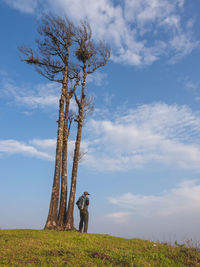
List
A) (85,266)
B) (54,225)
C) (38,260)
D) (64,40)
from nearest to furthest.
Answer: (85,266) → (38,260) → (54,225) → (64,40)

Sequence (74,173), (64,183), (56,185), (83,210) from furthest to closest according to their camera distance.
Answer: (64,183) < (74,173) < (56,185) < (83,210)

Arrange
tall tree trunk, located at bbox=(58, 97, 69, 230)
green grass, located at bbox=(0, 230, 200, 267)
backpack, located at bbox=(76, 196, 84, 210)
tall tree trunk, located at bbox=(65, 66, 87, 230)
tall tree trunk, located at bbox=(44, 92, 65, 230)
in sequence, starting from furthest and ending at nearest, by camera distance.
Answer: tall tree trunk, located at bbox=(58, 97, 69, 230), tall tree trunk, located at bbox=(65, 66, 87, 230), backpack, located at bbox=(76, 196, 84, 210), tall tree trunk, located at bbox=(44, 92, 65, 230), green grass, located at bbox=(0, 230, 200, 267)

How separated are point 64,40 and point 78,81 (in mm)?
3514

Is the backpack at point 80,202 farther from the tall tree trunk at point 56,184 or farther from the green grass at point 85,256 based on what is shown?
the green grass at point 85,256

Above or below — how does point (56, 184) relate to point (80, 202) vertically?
above

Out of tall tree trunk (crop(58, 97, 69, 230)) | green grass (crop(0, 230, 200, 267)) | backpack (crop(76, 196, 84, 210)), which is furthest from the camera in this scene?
tall tree trunk (crop(58, 97, 69, 230))

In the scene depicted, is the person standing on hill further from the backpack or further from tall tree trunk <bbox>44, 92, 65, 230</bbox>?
tall tree trunk <bbox>44, 92, 65, 230</bbox>

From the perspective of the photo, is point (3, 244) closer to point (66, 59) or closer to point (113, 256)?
point (113, 256)

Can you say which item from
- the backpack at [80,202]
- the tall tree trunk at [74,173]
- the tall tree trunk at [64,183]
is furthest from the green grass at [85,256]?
the tall tree trunk at [64,183]

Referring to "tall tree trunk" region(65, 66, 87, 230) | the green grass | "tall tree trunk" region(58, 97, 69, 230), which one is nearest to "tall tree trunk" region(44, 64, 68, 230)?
"tall tree trunk" region(58, 97, 69, 230)

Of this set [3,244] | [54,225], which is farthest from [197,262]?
[54,225]

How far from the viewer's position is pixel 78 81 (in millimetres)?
21078

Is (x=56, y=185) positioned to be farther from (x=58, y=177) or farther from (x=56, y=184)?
(x=58, y=177)

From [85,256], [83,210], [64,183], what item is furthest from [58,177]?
[85,256]
